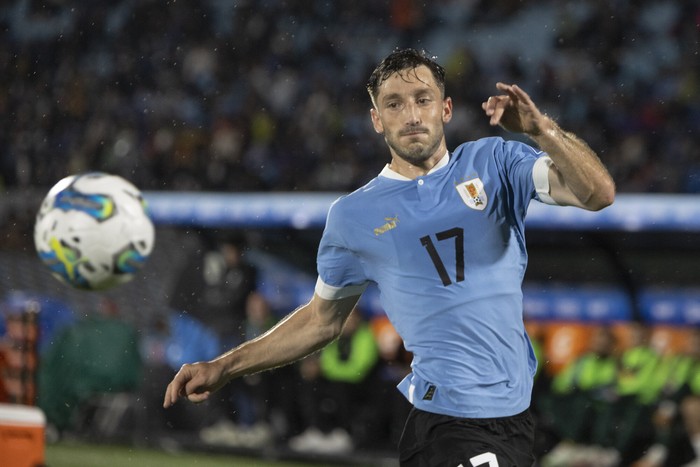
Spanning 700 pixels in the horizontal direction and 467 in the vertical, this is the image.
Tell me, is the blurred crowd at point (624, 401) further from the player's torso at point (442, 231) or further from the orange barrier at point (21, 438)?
the player's torso at point (442, 231)

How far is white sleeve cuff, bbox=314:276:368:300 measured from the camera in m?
4.34

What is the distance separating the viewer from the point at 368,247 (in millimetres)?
4125

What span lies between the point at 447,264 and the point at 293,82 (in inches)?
539

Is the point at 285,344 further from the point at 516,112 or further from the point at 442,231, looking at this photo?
Result: the point at 516,112

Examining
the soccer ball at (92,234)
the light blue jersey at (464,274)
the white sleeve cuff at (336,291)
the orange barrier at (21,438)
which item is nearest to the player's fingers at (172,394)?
the white sleeve cuff at (336,291)

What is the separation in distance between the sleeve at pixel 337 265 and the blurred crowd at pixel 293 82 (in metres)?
8.62

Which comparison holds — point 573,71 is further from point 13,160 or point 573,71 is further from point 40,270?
point 13,160

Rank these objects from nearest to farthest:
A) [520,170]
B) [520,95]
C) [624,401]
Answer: [520,95]
[520,170]
[624,401]

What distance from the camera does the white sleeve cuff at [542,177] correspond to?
3.71 metres

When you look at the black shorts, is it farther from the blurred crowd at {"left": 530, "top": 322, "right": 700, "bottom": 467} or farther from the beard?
the blurred crowd at {"left": 530, "top": 322, "right": 700, "bottom": 467}

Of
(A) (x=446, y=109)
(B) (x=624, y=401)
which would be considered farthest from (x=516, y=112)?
(B) (x=624, y=401)

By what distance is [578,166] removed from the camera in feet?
11.4

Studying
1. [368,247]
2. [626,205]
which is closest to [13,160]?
[626,205]

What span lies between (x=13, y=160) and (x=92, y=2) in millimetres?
4555
